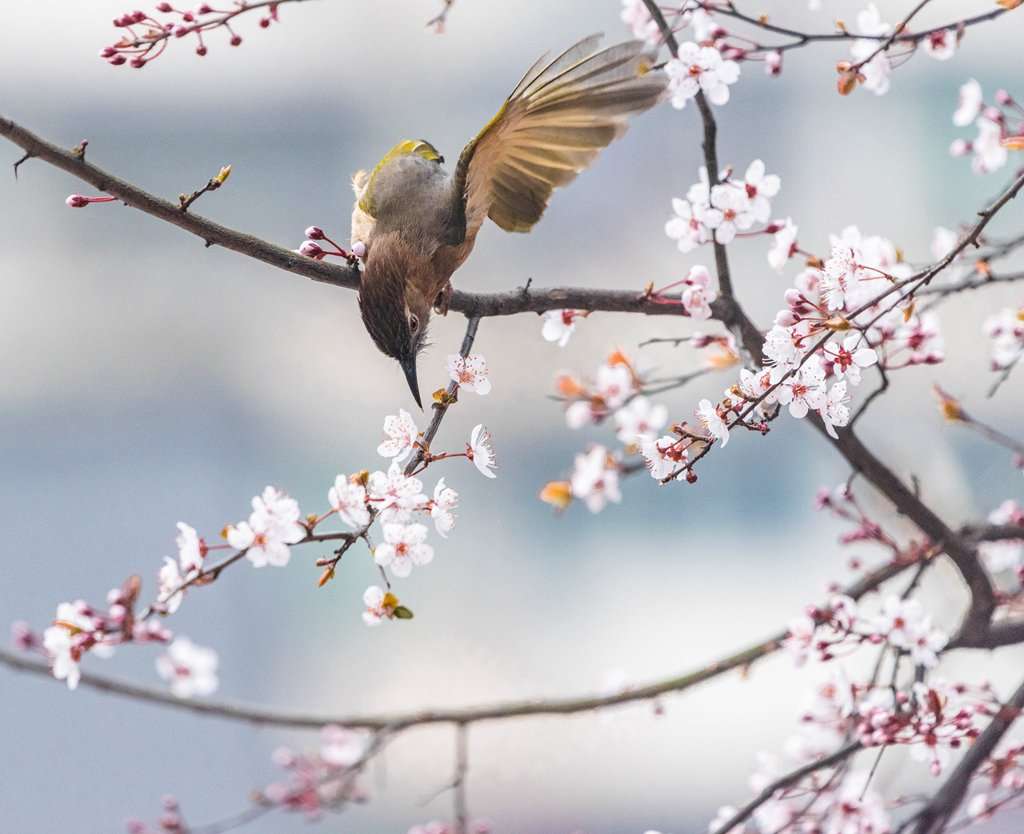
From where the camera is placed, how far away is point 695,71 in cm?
168

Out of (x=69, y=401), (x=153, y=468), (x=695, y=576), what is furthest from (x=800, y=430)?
(x=69, y=401)

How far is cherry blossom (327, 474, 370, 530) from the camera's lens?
1368 mm

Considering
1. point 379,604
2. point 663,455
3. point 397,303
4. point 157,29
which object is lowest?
point 379,604

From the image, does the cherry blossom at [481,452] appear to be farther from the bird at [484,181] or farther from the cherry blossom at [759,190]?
the cherry blossom at [759,190]

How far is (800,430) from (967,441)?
0.77 meters

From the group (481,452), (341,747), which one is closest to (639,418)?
(481,452)

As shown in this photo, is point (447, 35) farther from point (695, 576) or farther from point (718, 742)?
point (718, 742)

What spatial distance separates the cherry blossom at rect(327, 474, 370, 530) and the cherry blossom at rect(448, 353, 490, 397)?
0.74ft

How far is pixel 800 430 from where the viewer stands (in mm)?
5910

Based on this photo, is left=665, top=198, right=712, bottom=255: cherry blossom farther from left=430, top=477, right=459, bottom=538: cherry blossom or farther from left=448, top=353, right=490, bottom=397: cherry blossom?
left=430, top=477, right=459, bottom=538: cherry blossom

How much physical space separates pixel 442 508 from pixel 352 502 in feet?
0.38

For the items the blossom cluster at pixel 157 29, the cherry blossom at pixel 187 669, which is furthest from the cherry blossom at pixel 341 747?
the blossom cluster at pixel 157 29

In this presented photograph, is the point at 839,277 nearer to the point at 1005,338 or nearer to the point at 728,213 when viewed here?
the point at 728,213

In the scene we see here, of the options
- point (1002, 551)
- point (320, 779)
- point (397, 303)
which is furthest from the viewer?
point (320, 779)
